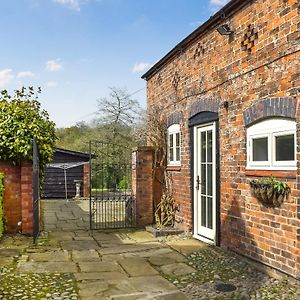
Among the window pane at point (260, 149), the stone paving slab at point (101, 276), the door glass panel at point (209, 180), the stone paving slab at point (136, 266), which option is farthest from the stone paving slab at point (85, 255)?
the window pane at point (260, 149)

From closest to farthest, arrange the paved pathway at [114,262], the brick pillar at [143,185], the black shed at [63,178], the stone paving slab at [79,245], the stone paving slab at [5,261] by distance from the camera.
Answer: the paved pathway at [114,262] < the stone paving slab at [5,261] < the stone paving slab at [79,245] < the brick pillar at [143,185] < the black shed at [63,178]

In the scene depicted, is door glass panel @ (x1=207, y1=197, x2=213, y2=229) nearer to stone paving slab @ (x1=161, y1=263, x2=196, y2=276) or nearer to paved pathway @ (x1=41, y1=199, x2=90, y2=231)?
stone paving slab @ (x1=161, y1=263, x2=196, y2=276)

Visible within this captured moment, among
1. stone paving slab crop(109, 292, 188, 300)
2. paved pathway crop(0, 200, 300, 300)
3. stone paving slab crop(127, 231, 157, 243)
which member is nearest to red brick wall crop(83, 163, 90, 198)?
stone paving slab crop(127, 231, 157, 243)

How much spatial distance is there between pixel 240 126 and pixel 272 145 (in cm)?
89

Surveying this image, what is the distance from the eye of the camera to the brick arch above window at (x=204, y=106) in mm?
7087

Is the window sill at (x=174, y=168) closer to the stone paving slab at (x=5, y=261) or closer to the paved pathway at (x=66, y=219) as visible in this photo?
the paved pathway at (x=66, y=219)

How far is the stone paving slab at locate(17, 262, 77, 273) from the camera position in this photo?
5680 mm

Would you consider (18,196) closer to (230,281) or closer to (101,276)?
(101,276)

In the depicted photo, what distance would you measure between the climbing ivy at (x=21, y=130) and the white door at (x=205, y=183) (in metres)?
3.32

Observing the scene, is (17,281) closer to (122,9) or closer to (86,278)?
(86,278)

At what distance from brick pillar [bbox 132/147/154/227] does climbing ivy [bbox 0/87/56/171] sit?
2180mm

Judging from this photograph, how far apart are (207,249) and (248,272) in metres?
1.48

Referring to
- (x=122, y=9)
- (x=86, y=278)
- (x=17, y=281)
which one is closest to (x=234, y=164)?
(x=86, y=278)

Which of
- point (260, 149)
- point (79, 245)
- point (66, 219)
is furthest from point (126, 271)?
point (66, 219)
